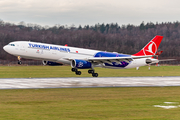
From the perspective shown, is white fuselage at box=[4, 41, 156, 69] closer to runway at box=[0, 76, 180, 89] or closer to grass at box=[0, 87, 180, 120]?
runway at box=[0, 76, 180, 89]

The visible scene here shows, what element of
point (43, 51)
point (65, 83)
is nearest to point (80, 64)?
point (43, 51)

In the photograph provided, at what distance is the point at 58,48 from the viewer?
44.8 metres

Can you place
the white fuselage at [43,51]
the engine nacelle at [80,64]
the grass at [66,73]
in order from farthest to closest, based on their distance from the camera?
the grass at [66,73], the engine nacelle at [80,64], the white fuselage at [43,51]

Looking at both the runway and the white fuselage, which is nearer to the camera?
the runway

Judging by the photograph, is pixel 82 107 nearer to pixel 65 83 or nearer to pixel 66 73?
pixel 65 83

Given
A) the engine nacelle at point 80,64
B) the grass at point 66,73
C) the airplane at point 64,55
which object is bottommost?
the grass at point 66,73

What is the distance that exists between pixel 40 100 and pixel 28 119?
7.21 metres

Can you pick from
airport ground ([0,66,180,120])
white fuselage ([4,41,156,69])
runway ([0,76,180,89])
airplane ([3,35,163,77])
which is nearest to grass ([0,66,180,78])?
airplane ([3,35,163,77])

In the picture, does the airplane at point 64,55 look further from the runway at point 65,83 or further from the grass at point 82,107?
the grass at point 82,107

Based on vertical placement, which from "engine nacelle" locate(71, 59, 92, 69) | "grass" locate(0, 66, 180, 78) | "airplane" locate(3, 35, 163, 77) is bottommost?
"grass" locate(0, 66, 180, 78)

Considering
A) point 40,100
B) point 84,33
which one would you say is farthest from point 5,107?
point 84,33

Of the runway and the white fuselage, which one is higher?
the white fuselage

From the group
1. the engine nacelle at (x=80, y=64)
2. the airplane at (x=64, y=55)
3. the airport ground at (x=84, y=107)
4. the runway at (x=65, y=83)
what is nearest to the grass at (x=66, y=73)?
the airplane at (x=64, y=55)

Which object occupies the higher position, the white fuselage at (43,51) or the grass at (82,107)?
the white fuselage at (43,51)
